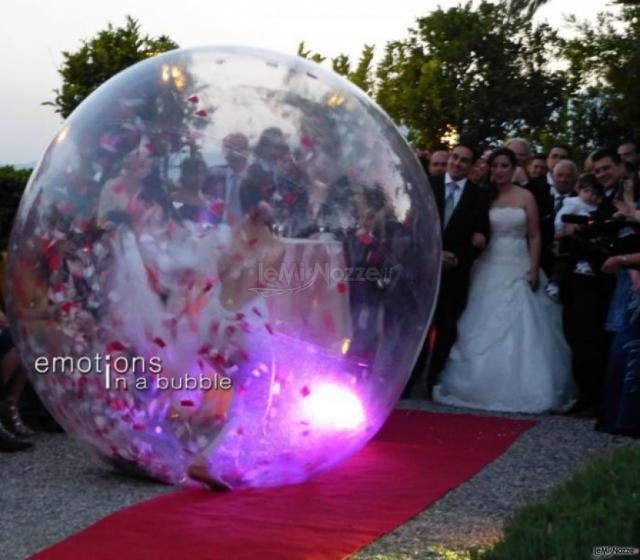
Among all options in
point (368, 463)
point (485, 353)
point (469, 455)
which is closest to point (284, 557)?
point (368, 463)

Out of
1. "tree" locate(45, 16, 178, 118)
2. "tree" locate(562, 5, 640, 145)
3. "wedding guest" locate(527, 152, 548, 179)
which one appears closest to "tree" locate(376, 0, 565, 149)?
"tree" locate(562, 5, 640, 145)

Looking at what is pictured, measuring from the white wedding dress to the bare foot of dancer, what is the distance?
346 centimetres

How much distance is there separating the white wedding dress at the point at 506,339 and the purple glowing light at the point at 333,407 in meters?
3.25

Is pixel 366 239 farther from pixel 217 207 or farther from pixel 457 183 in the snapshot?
pixel 457 183

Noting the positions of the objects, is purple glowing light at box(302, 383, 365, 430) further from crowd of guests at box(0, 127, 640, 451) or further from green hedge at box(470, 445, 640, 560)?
crowd of guests at box(0, 127, 640, 451)

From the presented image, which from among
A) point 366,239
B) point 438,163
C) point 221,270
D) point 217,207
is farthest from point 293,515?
point 438,163

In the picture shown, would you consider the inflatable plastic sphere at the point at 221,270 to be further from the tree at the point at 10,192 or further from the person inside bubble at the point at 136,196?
the tree at the point at 10,192

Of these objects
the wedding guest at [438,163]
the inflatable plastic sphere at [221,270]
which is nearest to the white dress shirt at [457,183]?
the wedding guest at [438,163]

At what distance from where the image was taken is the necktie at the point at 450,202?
9.23 m

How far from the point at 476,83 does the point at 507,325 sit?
2969 centimetres

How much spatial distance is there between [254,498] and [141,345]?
0.89 meters

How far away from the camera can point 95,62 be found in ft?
67.7

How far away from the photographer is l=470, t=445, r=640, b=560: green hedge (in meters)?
Answer: 3.85

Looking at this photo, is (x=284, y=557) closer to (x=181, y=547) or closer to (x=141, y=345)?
(x=181, y=547)
